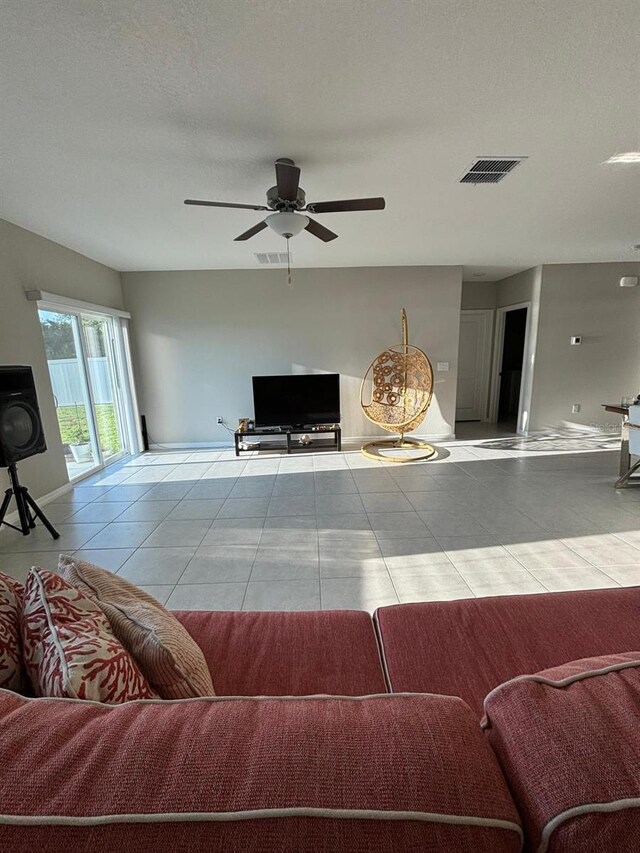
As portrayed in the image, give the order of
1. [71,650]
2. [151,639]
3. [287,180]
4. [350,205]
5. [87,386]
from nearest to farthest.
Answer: [71,650]
[151,639]
[287,180]
[350,205]
[87,386]

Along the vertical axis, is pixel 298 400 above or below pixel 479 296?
below

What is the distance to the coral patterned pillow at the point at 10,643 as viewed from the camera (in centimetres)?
78

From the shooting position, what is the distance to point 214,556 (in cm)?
268

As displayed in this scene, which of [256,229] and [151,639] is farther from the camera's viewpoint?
[256,229]

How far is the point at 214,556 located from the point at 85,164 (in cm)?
271

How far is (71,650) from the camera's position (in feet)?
2.52

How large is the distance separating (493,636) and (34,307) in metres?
4.53

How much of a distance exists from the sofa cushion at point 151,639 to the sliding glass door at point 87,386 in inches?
146

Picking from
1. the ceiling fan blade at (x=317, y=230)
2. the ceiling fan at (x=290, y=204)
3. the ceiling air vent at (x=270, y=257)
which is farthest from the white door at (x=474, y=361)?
the ceiling fan at (x=290, y=204)

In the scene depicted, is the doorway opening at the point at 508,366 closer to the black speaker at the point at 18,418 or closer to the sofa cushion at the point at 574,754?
the sofa cushion at the point at 574,754

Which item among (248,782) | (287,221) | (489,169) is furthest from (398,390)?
(248,782)

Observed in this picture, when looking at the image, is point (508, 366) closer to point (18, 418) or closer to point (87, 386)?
point (87, 386)

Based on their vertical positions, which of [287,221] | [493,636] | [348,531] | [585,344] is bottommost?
[348,531]

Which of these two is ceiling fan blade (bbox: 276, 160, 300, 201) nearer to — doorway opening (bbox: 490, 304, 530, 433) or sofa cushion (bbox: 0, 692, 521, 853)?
sofa cushion (bbox: 0, 692, 521, 853)
